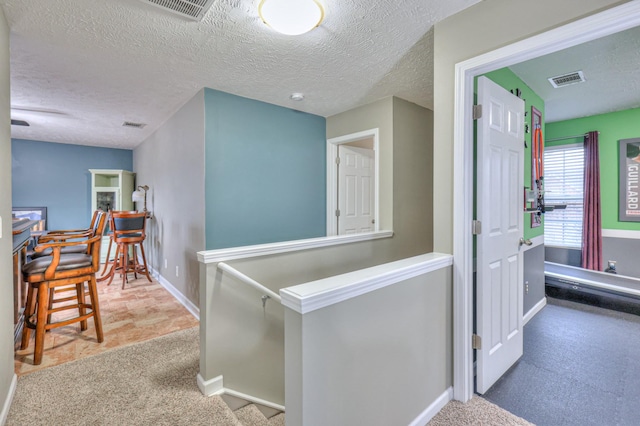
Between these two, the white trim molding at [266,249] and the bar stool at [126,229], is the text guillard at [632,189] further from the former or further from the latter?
the bar stool at [126,229]

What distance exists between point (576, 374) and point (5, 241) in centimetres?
389

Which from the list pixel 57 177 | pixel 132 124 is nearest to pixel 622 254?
pixel 132 124

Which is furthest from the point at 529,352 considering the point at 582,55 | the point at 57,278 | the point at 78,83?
the point at 78,83

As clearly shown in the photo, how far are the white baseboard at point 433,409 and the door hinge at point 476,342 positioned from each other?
0.32 m

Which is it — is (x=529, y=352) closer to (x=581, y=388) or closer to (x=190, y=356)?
(x=581, y=388)

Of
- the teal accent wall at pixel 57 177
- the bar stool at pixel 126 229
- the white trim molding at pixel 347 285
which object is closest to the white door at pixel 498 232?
the white trim molding at pixel 347 285

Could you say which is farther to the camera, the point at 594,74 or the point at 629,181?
the point at 629,181

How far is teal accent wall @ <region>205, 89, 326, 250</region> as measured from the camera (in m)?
3.09

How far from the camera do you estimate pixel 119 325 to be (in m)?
3.06

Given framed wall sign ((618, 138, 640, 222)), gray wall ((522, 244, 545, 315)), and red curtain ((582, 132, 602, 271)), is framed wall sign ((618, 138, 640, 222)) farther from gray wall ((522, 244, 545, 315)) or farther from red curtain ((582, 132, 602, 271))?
gray wall ((522, 244, 545, 315))

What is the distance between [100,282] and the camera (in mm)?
4559

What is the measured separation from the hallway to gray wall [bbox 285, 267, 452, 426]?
56 cm

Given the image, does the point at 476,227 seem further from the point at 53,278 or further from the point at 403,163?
the point at 53,278

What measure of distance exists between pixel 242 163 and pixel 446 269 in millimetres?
2346
